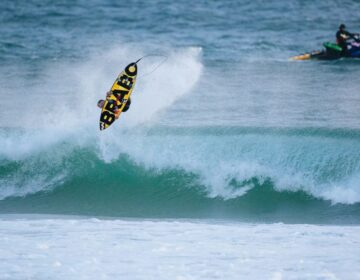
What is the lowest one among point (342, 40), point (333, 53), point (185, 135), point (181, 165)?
point (181, 165)

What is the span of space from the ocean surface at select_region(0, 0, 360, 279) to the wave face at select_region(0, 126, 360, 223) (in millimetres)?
35

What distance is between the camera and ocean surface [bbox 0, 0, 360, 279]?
1025 centimetres

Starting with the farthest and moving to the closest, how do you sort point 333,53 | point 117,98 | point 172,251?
point 333,53
point 117,98
point 172,251

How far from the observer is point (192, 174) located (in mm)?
15164

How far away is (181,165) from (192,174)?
0.35 m

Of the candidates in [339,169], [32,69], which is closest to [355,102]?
[339,169]

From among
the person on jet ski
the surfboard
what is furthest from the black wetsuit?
the surfboard

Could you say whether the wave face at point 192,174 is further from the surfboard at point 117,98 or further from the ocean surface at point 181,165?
the surfboard at point 117,98

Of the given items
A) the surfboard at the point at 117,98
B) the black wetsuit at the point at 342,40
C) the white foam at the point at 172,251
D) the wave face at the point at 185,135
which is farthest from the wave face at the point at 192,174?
the black wetsuit at the point at 342,40

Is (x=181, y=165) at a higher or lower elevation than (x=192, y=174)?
higher

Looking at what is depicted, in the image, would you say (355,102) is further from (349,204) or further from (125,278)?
(125,278)

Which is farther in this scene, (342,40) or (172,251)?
(342,40)

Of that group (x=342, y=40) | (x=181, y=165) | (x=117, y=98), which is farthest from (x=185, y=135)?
(x=342, y=40)

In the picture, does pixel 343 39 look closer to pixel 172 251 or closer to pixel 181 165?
pixel 181 165
